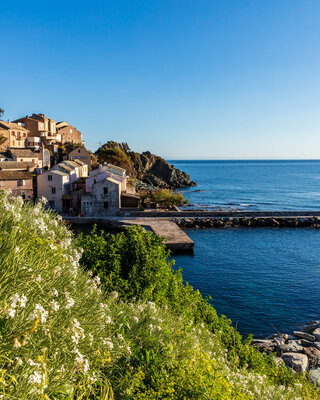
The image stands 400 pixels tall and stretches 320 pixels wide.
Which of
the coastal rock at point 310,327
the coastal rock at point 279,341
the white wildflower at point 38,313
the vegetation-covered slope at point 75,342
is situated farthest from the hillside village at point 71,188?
the white wildflower at point 38,313

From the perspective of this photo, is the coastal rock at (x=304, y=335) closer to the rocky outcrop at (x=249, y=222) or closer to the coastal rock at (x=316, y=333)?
the coastal rock at (x=316, y=333)

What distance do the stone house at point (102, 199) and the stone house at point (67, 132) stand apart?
2323 inches

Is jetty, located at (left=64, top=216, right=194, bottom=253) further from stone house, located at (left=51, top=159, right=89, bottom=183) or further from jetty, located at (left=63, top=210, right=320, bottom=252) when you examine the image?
stone house, located at (left=51, top=159, right=89, bottom=183)

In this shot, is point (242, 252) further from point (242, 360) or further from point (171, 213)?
point (242, 360)

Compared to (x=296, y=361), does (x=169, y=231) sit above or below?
above

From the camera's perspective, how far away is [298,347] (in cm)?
1532

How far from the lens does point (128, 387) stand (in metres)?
5.45

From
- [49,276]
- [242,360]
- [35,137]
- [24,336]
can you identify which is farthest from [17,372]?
[35,137]

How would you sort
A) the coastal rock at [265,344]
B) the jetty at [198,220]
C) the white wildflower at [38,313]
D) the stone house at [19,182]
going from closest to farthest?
1. the white wildflower at [38,313]
2. the coastal rock at [265,344]
3. the jetty at [198,220]
4. the stone house at [19,182]

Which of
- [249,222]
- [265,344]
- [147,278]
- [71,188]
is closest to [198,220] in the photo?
[249,222]

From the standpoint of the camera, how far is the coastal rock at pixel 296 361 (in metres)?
13.2

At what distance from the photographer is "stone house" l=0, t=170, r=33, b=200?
46750 mm

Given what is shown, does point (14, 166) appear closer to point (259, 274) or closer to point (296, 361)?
point (259, 274)

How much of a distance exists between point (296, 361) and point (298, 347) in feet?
6.49
